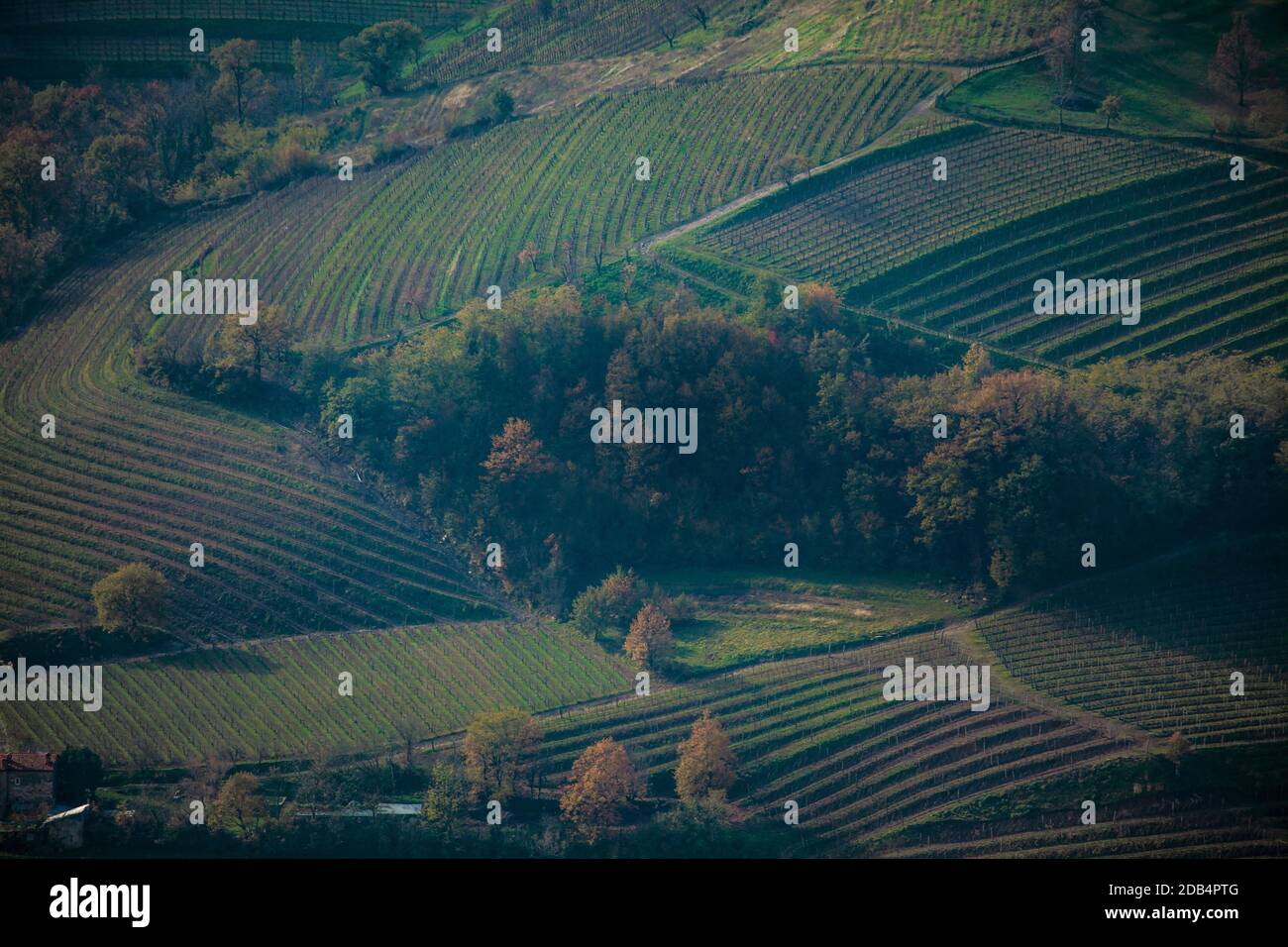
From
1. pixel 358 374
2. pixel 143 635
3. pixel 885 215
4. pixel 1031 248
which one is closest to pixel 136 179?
pixel 358 374

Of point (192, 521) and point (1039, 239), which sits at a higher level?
point (1039, 239)

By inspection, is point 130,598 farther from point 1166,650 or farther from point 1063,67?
point 1063,67

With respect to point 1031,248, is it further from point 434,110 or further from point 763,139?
point 434,110

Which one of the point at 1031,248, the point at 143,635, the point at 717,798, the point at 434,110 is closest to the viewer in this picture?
the point at 717,798

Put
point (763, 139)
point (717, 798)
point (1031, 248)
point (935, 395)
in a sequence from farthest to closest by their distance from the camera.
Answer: point (763, 139) → point (1031, 248) → point (935, 395) → point (717, 798)

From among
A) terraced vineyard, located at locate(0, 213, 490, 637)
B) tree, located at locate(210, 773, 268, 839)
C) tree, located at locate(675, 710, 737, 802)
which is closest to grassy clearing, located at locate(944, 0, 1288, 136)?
terraced vineyard, located at locate(0, 213, 490, 637)

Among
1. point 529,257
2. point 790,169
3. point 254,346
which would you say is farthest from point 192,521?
point 790,169
